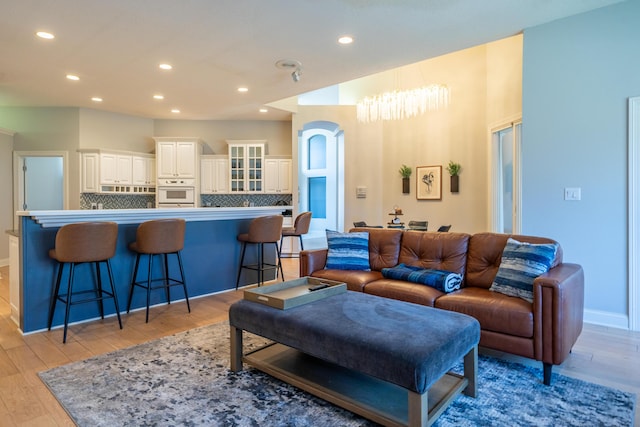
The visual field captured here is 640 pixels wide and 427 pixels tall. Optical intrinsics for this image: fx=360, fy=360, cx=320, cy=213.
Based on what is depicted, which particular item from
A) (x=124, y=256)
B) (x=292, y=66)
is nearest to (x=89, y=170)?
(x=124, y=256)

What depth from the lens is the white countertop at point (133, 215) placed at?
315 cm

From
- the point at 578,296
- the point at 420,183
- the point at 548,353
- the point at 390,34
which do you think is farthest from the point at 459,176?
the point at 548,353

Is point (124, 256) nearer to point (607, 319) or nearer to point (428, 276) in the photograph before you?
point (428, 276)

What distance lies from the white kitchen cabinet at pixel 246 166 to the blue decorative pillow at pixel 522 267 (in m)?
5.85

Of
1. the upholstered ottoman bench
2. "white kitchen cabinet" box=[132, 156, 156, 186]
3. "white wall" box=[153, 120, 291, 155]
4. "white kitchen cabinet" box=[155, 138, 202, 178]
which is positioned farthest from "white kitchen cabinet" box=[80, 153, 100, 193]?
the upholstered ottoman bench

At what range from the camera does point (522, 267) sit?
2.66 m

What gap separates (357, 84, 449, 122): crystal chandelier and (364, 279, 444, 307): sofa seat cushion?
351cm

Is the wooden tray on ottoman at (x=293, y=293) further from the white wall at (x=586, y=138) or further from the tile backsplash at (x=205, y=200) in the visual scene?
the tile backsplash at (x=205, y=200)

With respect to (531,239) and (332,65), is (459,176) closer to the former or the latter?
(332,65)

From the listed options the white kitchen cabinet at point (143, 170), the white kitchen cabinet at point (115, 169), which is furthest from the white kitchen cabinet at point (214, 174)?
the white kitchen cabinet at point (115, 169)

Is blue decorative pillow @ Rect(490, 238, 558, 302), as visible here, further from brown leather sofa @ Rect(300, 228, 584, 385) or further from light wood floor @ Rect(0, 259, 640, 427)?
light wood floor @ Rect(0, 259, 640, 427)

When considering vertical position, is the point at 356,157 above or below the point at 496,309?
above

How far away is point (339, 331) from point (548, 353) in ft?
4.59

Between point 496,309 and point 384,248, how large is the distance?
143 cm
